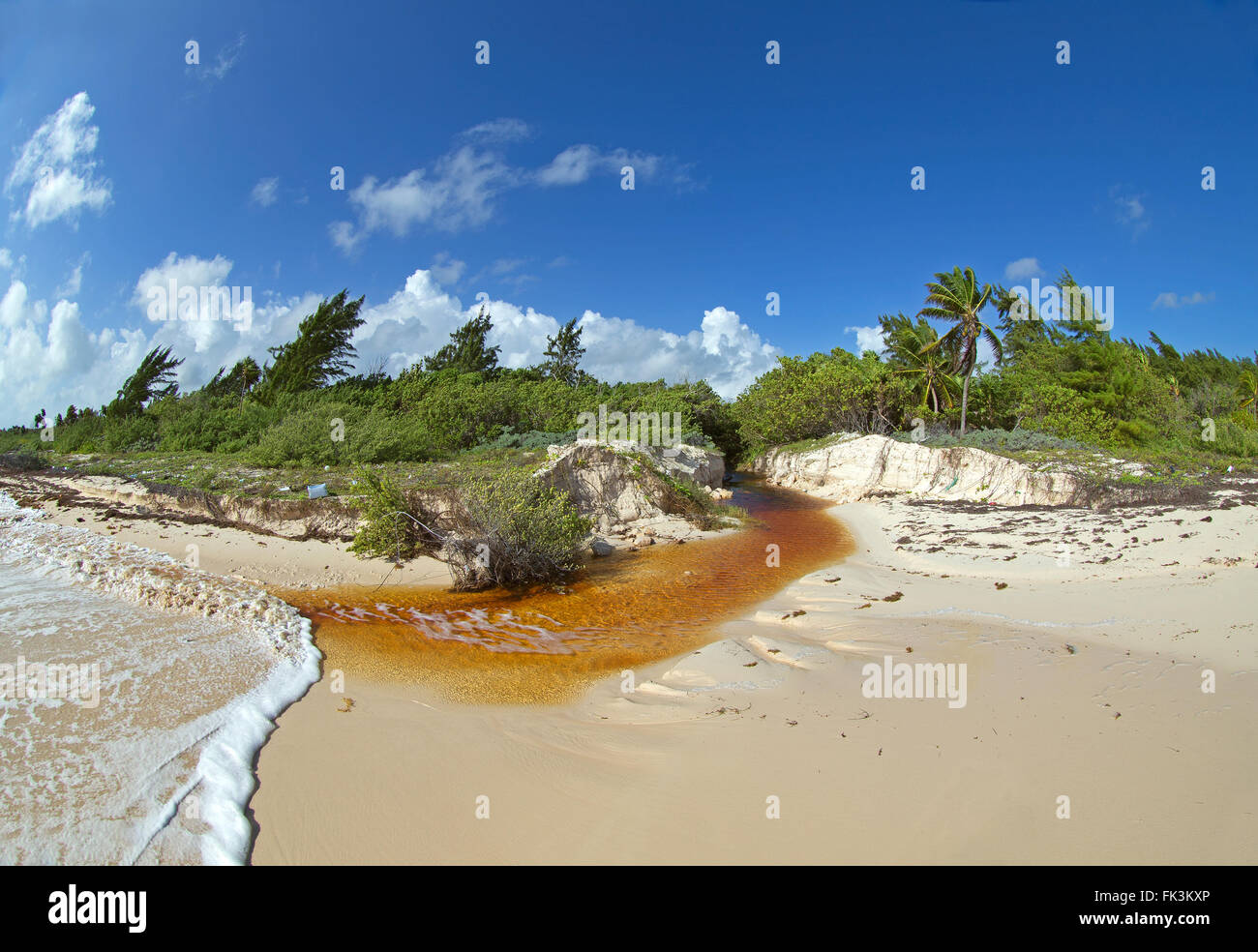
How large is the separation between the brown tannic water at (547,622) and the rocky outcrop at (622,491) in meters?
2.07

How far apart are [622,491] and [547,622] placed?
324 inches

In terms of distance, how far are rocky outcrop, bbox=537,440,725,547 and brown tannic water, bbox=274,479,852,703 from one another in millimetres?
2072

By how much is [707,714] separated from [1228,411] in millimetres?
42894

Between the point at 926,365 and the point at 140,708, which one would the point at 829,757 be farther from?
the point at 926,365

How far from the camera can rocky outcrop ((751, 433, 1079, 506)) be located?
65.1 feet

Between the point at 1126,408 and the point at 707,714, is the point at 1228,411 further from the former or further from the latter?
the point at 707,714

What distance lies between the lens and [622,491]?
17.5 m

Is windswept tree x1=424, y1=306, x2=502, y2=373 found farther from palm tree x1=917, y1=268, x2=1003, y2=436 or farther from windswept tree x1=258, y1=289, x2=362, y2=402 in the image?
palm tree x1=917, y1=268, x2=1003, y2=436

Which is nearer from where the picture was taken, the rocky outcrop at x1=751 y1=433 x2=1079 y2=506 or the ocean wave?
the ocean wave

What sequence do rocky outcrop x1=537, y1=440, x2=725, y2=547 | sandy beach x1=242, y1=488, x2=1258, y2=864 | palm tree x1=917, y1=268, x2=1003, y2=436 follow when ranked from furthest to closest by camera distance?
palm tree x1=917, y1=268, x2=1003, y2=436 → rocky outcrop x1=537, y1=440, x2=725, y2=547 → sandy beach x1=242, y1=488, x2=1258, y2=864

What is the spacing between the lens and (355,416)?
20344mm

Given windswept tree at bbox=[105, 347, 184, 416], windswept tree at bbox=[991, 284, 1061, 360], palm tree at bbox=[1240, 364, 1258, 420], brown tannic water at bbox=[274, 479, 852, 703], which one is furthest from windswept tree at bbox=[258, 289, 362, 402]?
palm tree at bbox=[1240, 364, 1258, 420]

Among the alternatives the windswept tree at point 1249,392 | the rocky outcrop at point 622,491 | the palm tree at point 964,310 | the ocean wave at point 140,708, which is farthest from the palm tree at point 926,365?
the ocean wave at point 140,708

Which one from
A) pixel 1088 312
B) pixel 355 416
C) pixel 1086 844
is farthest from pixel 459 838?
pixel 1088 312
